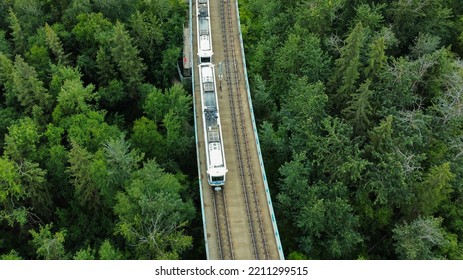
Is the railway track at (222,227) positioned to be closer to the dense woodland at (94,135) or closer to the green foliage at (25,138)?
the dense woodland at (94,135)

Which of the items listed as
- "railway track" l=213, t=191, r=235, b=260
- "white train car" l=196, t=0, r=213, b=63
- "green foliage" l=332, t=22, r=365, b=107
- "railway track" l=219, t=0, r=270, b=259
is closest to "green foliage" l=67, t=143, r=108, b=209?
"railway track" l=213, t=191, r=235, b=260

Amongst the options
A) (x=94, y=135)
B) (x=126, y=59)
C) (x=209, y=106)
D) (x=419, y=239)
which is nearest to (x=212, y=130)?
(x=209, y=106)


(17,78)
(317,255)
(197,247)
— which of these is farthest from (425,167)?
(17,78)

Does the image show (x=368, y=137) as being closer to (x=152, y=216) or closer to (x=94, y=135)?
(x=152, y=216)

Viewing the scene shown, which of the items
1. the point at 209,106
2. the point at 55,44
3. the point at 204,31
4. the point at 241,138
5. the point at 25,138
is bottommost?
the point at 25,138

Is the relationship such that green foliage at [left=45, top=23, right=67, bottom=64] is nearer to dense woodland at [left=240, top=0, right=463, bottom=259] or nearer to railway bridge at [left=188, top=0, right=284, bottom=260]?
railway bridge at [left=188, top=0, right=284, bottom=260]

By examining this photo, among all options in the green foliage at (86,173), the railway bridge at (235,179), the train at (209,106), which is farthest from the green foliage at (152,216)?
the train at (209,106)
